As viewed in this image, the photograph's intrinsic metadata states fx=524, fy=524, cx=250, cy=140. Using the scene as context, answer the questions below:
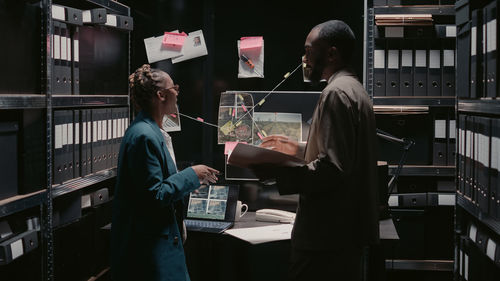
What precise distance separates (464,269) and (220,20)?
193 cm

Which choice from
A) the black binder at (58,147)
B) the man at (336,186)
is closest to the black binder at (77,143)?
the black binder at (58,147)

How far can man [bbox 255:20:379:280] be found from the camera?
1.71 meters

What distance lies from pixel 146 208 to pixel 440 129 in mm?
1807

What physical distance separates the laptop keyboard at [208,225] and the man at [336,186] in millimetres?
841

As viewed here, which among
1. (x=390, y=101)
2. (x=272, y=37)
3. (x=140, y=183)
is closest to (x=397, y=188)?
(x=390, y=101)

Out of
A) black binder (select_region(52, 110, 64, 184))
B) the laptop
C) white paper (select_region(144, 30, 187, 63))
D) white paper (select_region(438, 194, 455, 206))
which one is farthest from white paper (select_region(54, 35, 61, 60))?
white paper (select_region(438, 194, 455, 206))

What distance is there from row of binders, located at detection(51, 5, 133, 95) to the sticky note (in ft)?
2.86

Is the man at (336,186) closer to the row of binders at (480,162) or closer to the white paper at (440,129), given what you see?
the row of binders at (480,162)

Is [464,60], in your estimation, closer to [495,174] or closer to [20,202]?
[495,174]

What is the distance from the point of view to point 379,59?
2969mm

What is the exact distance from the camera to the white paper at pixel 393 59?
2963 millimetres

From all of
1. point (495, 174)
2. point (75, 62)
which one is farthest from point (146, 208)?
point (495, 174)

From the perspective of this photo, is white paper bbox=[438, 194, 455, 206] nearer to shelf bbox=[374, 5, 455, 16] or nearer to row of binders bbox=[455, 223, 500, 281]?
row of binders bbox=[455, 223, 500, 281]

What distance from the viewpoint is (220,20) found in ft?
10.4
